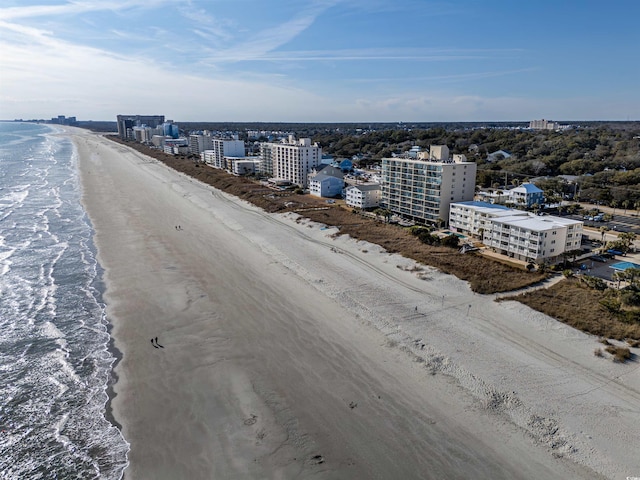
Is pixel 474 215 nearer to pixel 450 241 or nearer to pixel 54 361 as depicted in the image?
pixel 450 241

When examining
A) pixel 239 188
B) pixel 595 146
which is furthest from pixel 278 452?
pixel 595 146

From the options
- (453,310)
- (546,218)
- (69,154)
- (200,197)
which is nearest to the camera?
(453,310)

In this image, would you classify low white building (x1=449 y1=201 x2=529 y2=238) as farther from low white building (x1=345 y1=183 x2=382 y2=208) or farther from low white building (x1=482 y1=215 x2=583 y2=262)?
low white building (x1=345 y1=183 x2=382 y2=208)

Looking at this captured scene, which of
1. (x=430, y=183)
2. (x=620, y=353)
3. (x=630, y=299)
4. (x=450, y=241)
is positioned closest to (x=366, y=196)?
(x=430, y=183)

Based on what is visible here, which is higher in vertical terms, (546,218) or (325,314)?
(546,218)

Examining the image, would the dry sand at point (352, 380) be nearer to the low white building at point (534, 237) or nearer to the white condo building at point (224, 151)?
the low white building at point (534, 237)

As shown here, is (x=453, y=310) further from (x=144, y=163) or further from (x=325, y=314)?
(x=144, y=163)

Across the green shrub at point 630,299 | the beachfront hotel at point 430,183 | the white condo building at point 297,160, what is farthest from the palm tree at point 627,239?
the white condo building at point 297,160


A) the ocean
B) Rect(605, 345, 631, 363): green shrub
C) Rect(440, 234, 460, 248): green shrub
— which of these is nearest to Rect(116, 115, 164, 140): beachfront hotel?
the ocean
